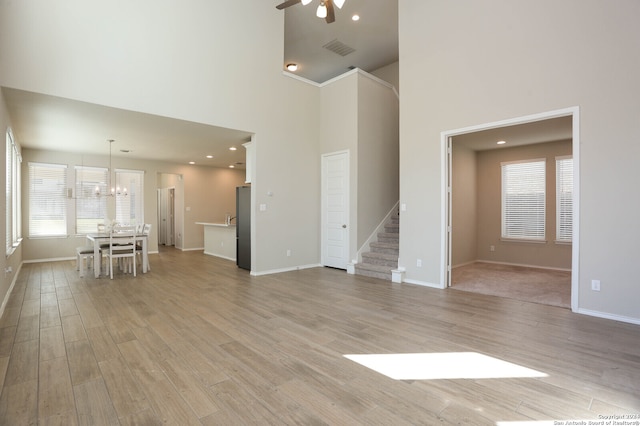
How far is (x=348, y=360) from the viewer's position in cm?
253

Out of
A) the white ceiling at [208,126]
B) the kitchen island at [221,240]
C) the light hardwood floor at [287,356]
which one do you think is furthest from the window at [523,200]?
the kitchen island at [221,240]

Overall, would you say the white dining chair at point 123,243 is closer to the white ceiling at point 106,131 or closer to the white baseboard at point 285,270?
the white ceiling at point 106,131

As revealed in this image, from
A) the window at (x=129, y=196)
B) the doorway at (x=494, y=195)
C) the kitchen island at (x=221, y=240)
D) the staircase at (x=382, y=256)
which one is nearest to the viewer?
the doorway at (x=494, y=195)

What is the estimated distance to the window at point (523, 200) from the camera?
6707 millimetres

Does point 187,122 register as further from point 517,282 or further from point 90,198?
point 517,282

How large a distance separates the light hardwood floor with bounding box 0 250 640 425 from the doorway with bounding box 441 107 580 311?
903 millimetres

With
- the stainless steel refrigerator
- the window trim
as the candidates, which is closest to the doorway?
the stainless steel refrigerator

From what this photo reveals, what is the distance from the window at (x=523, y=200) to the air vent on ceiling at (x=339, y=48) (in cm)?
464

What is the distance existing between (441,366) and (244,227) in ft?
15.8

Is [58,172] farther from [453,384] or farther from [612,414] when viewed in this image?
[612,414]

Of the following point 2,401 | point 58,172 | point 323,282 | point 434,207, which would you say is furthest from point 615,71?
point 58,172

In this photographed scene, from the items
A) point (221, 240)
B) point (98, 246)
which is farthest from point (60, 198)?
point (221, 240)

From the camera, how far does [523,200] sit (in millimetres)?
6961

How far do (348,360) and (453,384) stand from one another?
0.79 metres
